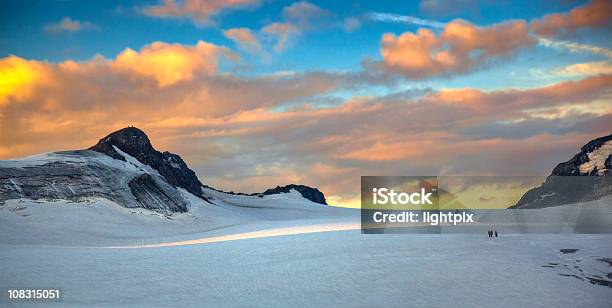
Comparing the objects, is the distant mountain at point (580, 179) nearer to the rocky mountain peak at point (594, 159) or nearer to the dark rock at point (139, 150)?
the rocky mountain peak at point (594, 159)

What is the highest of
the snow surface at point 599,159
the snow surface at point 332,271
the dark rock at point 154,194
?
the snow surface at point 599,159

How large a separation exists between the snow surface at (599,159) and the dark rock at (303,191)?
251ft

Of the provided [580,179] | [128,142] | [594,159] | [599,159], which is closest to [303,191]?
[128,142]

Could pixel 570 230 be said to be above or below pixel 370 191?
below

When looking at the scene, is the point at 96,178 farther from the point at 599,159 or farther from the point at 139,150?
the point at 599,159

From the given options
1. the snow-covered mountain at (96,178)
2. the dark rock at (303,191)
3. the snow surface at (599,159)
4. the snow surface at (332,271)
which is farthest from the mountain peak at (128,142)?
the snow surface at (599,159)

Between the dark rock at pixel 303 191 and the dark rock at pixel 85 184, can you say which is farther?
the dark rock at pixel 303 191

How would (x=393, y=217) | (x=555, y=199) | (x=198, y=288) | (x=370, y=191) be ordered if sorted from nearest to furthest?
(x=198, y=288), (x=370, y=191), (x=393, y=217), (x=555, y=199)

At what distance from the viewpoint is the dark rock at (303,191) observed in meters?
156

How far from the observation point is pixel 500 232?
4472 centimetres

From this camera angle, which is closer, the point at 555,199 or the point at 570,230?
the point at 570,230

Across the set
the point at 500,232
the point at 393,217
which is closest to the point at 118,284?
the point at 500,232

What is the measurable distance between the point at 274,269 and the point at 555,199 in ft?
250

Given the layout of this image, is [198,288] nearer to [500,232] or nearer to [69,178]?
[500,232]
